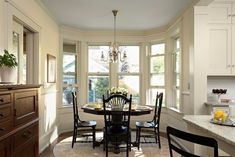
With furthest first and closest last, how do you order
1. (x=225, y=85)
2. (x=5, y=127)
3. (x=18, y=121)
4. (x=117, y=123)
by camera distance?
(x=225, y=85), (x=117, y=123), (x=18, y=121), (x=5, y=127)

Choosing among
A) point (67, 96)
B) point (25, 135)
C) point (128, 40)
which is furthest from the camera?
point (128, 40)

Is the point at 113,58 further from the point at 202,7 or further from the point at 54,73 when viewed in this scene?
the point at 202,7

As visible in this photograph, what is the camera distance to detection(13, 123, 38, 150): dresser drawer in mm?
2024

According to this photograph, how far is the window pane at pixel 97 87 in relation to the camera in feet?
21.4

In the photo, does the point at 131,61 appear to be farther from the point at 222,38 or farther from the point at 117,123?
the point at 222,38

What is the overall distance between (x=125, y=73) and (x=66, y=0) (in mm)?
2997

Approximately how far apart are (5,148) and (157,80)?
4960 millimetres

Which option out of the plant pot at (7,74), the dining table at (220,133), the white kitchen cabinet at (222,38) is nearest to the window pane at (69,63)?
the white kitchen cabinet at (222,38)

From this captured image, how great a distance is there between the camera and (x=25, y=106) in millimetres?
2262

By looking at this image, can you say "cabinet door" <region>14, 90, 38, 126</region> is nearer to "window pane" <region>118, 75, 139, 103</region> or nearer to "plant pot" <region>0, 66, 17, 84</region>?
"plant pot" <region>0, 66, 17, 84</region>

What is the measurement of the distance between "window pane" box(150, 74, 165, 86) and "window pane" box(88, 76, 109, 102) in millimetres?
1276

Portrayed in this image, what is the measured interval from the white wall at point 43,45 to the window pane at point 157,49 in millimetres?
2559

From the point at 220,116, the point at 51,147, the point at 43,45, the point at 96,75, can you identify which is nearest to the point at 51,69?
the point at 43,45

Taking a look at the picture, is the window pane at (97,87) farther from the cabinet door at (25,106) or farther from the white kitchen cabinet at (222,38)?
the cabinet door at (25,106)
